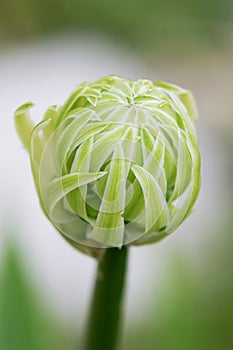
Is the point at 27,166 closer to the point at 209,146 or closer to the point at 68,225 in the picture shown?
the point at 209,146

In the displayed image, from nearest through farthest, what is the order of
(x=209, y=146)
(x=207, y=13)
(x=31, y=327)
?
(x=31, y=327), (x=209, y=146), (x=207, y=13)

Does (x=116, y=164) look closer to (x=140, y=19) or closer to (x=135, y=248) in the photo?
(x=135, y=248)

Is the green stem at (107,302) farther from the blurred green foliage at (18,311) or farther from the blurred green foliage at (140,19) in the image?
the blurred green foliage at (140,19)

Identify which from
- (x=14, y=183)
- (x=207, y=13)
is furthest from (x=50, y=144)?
(x=207, y=13)

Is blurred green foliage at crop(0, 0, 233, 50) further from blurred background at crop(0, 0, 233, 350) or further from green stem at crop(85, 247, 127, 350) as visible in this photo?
green stem at crop(85, 247, 127, 350)

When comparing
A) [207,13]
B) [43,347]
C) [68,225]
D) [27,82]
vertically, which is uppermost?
[207,13]

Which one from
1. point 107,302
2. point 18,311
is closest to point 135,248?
point 18,311

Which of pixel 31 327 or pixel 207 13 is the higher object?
pixel 207 13
